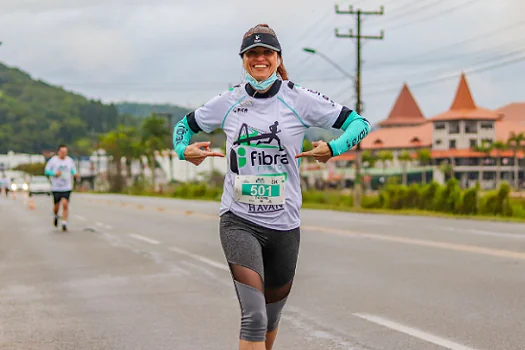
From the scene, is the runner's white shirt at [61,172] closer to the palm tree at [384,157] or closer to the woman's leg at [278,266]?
the woman's leg at [278,266]

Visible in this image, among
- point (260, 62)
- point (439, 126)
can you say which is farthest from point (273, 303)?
point (439, 126)

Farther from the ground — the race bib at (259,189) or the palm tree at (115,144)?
the palm tree at (115,144)

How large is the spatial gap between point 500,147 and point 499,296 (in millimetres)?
122743

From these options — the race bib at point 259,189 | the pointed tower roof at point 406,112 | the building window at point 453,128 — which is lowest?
the race bib at point 259,189

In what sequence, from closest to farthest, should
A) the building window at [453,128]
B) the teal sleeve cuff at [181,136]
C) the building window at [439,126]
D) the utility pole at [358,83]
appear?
1. the teal sleeve cuff at [181,136]
2. the utility pole at [358,83]
3. the building window at [453,128]
4. the building window at [439,126]

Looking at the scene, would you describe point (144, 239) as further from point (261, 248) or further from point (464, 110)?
point (464, 110)

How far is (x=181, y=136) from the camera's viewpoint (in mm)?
5074

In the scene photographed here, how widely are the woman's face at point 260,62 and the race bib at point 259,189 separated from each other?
0.55m

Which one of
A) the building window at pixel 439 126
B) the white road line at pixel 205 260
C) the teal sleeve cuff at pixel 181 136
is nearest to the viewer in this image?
the teal sleeve cuff at pixel 181 136

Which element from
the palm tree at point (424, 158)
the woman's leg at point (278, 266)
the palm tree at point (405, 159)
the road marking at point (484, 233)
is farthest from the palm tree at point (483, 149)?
the woman's leg at point (278, 266)

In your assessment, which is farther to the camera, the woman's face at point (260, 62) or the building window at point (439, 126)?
the building window at point (439, 126)

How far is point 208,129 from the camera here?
16.6ft

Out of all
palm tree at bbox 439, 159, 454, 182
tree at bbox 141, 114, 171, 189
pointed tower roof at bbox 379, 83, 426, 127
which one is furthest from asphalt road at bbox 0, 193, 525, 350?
pointed tower roof at bbox 379, 83, 426, 127

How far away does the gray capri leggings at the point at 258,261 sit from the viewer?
448cm
